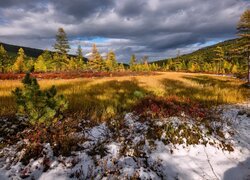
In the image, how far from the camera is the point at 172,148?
4648 mm

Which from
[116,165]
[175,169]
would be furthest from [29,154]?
[175,169]

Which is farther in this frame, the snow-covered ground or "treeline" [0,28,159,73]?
"treeline" [0,28,159,73]

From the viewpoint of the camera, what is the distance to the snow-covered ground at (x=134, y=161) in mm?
3470

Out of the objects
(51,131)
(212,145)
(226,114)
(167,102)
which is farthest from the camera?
(167,102)

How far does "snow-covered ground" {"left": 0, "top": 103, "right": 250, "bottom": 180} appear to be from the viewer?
137 inches

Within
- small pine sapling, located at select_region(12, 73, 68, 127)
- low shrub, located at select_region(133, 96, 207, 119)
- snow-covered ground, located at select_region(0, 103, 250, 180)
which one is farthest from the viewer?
low shrub, located at select_region(133, 96, 207, 119)

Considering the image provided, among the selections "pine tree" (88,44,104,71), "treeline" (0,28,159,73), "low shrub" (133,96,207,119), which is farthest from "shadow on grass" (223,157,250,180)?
"pine tree" (88,44,104,71)

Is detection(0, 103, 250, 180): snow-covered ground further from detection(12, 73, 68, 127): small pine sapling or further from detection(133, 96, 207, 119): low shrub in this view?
detection(133, 96, 207, 119): low shrub

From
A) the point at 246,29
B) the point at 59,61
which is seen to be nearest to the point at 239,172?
the point at 246,29

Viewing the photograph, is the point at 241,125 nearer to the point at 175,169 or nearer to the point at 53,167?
the point at 175,169

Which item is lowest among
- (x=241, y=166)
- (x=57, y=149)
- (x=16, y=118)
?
(x=241, y=166)

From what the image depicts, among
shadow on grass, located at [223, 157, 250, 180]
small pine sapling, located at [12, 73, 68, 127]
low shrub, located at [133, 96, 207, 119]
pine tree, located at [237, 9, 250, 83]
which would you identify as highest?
pine tree, located at [237, 9, 250, 83]

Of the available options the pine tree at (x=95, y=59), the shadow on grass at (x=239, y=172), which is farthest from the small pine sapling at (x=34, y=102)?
the pine tree at (x=95, y=59)

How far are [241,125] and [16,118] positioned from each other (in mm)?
6976
